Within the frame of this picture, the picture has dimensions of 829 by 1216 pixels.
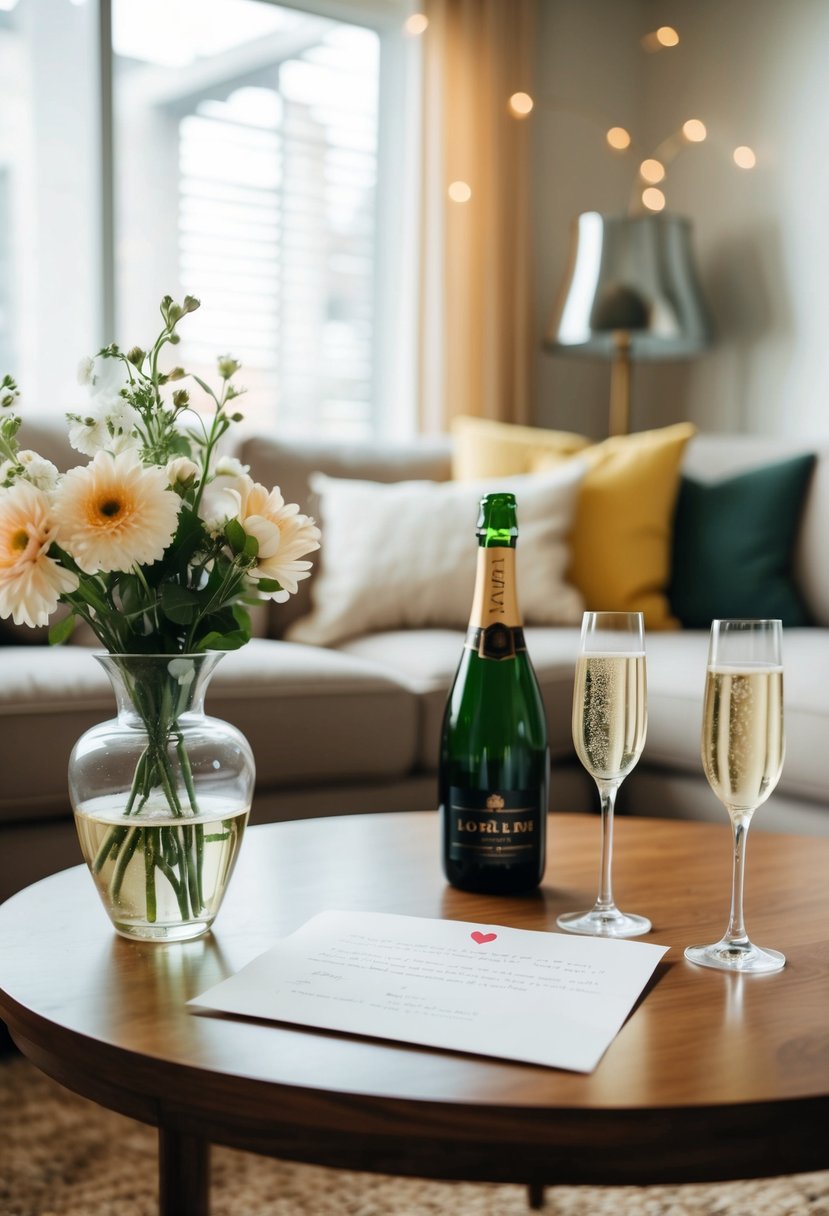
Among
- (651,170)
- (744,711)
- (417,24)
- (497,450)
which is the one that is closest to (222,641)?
(744,711)

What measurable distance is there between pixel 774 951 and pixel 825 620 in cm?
200

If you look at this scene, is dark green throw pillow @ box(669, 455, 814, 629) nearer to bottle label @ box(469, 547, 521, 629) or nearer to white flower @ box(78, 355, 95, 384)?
bottle label @ box(469, 547, 521, 629)

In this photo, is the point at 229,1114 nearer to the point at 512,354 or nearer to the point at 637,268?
the point at 637,268

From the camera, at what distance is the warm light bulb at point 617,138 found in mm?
4258

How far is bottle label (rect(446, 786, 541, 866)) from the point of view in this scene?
3.44 ft

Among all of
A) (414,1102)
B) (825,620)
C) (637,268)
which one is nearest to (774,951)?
(414,1102)

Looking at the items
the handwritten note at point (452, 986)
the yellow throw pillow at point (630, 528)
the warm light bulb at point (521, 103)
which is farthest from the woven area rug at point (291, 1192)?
the warm light bulb at point (521, 103)

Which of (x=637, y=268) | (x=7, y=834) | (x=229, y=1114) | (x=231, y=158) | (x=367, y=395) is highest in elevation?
(x=231, y=158)

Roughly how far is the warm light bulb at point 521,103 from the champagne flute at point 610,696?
3350 mm

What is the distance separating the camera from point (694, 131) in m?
4.14

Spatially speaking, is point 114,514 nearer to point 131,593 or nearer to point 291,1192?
point 131,593

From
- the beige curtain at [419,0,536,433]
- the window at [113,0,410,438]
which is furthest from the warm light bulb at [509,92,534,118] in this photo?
the window at [113,0,410,438]

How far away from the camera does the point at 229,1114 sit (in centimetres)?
67

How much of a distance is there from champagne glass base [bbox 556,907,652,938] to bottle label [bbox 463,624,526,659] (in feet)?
0.82
